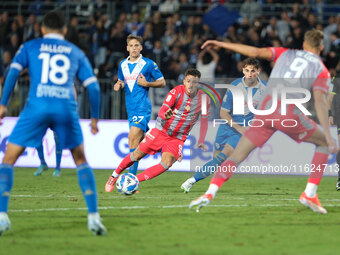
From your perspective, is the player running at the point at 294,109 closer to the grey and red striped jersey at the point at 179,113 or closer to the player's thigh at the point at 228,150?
the grey and red striped jersey at the point at 179,113

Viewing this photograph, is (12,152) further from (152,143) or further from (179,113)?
(179,113)

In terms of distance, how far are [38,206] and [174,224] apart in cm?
252

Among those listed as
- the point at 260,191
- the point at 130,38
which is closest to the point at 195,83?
the point at 130,38

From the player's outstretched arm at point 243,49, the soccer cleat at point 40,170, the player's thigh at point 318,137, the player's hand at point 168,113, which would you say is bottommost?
the soccer cleat at point 40,170

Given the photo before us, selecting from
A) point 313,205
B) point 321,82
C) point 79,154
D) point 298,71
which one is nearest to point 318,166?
point 313,205

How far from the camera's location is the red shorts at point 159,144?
11.5 metres

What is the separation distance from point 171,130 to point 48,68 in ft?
15.5

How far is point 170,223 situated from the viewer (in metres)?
8.07

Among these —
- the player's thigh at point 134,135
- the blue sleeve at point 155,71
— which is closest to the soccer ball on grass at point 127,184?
the player's thigh at point 134,135

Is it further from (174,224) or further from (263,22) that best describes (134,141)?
(263,22)

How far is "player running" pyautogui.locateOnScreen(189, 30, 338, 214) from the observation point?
27.7 feet

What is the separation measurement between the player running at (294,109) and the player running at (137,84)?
3.53m

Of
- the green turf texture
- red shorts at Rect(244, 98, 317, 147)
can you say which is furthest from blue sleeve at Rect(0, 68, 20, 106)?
red shorts at Rect(244, 98, 317, 147)

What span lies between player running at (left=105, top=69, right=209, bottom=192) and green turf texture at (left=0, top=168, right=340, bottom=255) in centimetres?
48
